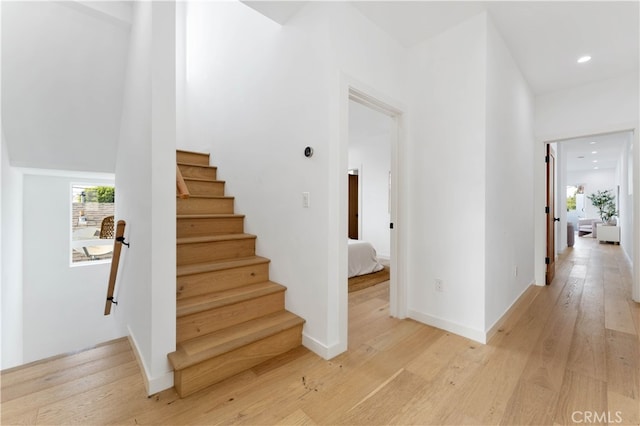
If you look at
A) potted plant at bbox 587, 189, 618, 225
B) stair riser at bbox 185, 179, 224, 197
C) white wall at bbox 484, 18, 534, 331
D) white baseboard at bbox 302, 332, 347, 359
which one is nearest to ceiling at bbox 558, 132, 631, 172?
potted plant at bbox 587, 189, 618, 225

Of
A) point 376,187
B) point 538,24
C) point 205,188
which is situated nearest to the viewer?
point 538,24

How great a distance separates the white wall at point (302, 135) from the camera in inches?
78.9

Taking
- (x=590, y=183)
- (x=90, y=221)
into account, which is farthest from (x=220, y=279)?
(x=590, y=183)

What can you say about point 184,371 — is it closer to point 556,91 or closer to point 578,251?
point 556,91

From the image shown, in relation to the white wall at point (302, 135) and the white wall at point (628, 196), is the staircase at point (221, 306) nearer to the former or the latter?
the white wall at point (302, 135)

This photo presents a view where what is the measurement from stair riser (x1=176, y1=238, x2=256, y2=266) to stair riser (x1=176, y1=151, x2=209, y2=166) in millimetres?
1615

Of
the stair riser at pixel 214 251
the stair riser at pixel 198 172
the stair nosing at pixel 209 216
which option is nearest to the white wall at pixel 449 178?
the stair riser at pixel 214 251

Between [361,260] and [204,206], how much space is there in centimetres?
244

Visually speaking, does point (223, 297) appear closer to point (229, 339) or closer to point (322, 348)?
point (229, 339)

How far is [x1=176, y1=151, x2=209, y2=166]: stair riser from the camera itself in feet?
11.6

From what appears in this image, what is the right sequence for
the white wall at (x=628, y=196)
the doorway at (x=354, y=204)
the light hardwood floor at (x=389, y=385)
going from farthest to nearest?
the doorway at (x=354, y=204) < the white wall at (x=628, y=196) < the light hardwood floor at (x=389, y=385)

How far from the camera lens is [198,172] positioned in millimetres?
3443

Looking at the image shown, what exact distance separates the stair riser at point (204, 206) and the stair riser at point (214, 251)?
0.58 meters

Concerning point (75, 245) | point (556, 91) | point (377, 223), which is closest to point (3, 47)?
point (75, 245)
